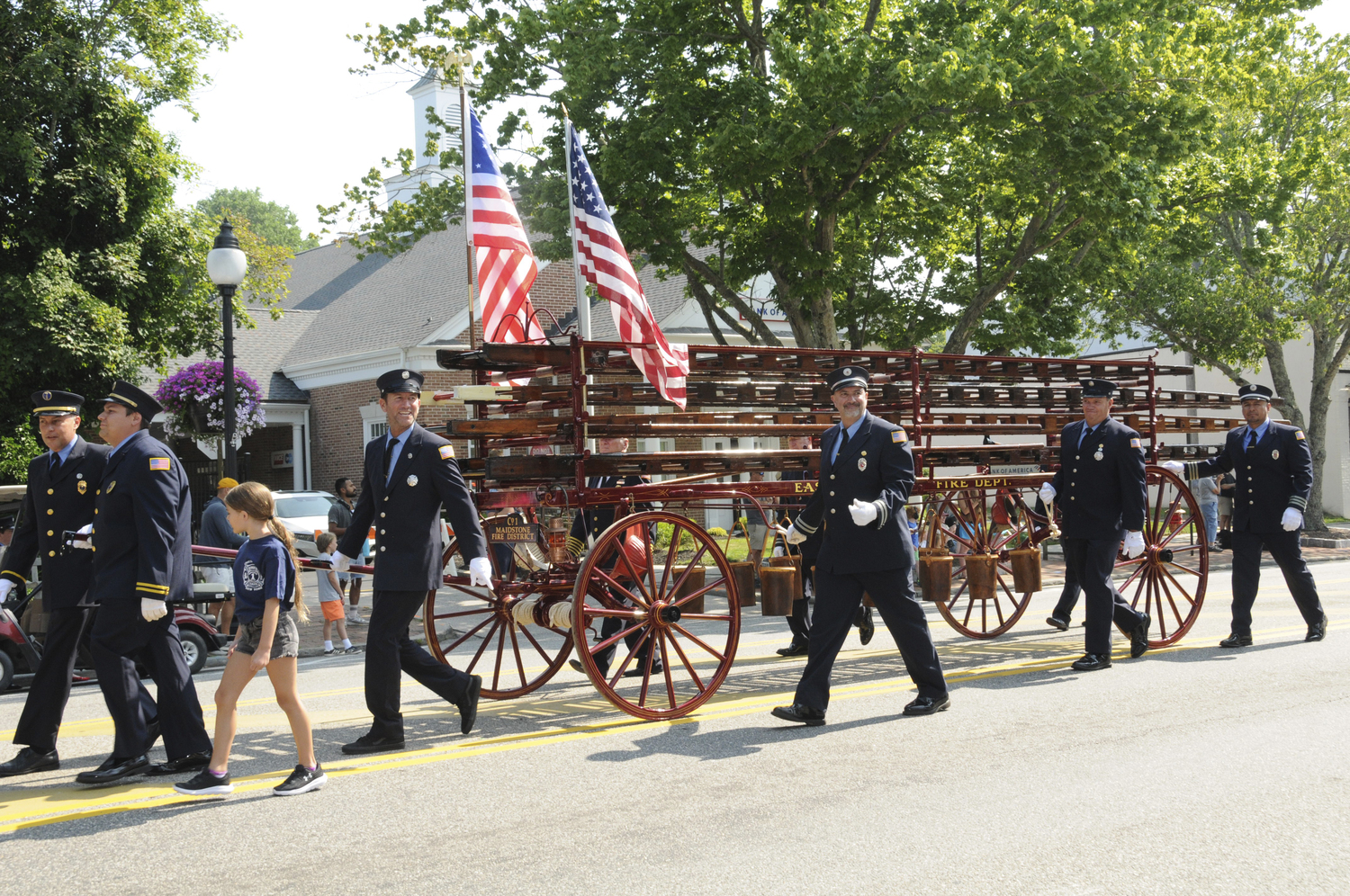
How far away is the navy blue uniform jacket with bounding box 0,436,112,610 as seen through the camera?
6.24 m

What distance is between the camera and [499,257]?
408 inches

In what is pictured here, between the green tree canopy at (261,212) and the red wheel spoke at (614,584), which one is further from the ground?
Answer: the green tree canopy at (261,212)

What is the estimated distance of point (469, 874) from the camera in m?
4.42

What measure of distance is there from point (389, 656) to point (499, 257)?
4.86 meters

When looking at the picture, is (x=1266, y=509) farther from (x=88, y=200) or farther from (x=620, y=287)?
(x=88, y=200)

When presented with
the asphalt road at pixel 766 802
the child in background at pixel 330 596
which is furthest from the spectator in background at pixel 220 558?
the asphalt road at pixel 766 802

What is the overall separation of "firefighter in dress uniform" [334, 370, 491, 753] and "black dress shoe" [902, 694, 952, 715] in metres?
2.56

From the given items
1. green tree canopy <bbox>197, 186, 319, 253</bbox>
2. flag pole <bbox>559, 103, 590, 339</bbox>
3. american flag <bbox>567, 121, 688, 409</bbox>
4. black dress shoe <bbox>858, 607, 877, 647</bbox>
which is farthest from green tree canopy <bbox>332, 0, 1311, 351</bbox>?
green tree canopy <bbox>197, 186, 319, 253</bbox>

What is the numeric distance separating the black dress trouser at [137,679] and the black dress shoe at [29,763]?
1.80ft

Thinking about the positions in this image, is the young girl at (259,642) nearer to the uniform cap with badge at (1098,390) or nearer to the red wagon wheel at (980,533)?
the red wagon wheel at (980,533)

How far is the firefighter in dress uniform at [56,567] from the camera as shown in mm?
6125

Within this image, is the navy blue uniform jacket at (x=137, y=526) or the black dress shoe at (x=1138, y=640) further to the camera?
the black dress shoe at (x=1138, y=640)

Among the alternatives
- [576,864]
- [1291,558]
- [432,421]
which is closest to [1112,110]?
[1291,558]

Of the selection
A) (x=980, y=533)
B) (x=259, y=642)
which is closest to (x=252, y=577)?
(x=259, y=642)
